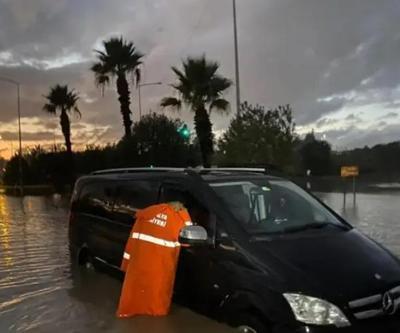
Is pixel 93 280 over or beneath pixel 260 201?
beneath

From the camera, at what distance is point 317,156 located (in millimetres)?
65750

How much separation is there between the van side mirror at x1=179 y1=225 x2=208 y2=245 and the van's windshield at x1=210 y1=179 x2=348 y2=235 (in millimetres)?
376

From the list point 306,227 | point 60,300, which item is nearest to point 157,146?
point 60,300

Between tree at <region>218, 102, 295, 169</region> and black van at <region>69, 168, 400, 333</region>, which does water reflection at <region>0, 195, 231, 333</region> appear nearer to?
black van at <region>69, 168, 400, 333</region>

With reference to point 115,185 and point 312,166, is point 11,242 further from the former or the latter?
Result: point 312,166

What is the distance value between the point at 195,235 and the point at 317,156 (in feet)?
199

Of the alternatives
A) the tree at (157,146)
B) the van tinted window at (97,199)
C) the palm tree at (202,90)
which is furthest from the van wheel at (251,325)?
the tree at (157,146)

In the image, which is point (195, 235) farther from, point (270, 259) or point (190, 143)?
point (190, 143)

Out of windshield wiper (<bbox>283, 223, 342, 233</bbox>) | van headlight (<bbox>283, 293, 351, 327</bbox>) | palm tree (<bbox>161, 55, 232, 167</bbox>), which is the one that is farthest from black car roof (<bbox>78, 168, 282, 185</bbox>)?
palm tree (<bbox>161, 55, 232, 167</bbox>)

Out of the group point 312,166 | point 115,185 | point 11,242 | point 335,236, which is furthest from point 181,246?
point 312,166

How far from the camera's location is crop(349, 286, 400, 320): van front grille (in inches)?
206

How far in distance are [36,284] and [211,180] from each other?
4479mm

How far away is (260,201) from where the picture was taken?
6809mm

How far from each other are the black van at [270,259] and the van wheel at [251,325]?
0.03ft
